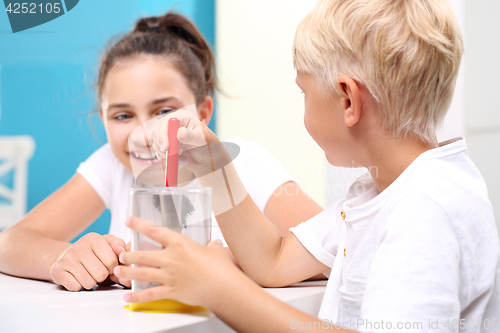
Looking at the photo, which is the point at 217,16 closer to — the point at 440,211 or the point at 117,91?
the point at 117,91

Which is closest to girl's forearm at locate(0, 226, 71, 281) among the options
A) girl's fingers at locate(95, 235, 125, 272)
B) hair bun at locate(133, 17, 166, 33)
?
girl's fingers at locate(95, 235, 125, 272)

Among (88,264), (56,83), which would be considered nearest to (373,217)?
(88,264)

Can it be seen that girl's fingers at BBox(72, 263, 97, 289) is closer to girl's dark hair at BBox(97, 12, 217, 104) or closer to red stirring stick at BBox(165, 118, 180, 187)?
red stirring stick at BBox(165, 118, 180, 187)

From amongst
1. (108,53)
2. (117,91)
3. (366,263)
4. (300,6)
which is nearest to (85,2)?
(300,6)

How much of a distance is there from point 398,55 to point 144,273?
368mm

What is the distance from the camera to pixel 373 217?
0.55m

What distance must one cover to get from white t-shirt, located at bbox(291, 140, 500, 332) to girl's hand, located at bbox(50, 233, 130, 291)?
0.28m

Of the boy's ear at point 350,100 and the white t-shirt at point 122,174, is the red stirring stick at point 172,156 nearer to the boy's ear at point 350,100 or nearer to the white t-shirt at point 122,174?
the boy's ear at point 350,100

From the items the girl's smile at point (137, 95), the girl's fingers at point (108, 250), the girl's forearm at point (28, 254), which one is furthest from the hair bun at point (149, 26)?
the girl's fingers at point (108, 250)

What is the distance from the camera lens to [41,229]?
93 centimetres

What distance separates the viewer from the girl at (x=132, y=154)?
86 cm

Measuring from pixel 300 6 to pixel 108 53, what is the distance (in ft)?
3.99

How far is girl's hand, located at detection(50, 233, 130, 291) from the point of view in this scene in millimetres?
572

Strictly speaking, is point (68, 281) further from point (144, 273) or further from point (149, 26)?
point (149, 26)
